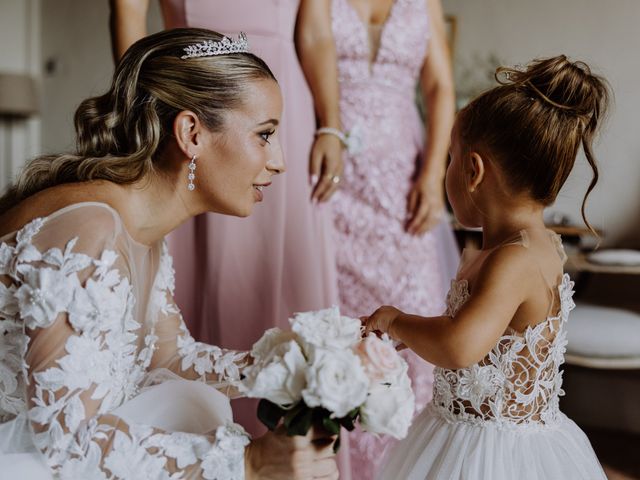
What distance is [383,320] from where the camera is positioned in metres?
1.48

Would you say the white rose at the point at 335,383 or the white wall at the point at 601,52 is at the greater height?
the white wall at the point at 601,52

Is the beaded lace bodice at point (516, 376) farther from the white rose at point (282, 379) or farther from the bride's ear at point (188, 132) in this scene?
the bride's ear at point (188, 132)

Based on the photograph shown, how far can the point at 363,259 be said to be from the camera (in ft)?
8.04

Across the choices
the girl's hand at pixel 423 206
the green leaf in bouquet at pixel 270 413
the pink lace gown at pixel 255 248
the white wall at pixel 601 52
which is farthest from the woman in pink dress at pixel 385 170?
the white wall at pixel 601 52

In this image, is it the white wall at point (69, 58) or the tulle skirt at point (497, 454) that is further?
the white wall at point (69, 58)

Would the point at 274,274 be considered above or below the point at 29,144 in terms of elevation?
below

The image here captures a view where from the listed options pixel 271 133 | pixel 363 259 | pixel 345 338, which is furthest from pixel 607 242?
pixel 345 338

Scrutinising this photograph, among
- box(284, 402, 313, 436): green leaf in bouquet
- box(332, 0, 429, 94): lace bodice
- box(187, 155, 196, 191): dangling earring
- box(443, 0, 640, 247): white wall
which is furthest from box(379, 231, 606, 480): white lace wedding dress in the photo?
box(443, 0, 640, 247): white wall

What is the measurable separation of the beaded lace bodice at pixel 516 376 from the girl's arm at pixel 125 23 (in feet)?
4.00

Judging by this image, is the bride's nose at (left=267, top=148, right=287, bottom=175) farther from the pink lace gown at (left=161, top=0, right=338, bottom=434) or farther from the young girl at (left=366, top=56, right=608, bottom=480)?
the pink lace gown at (left=161, top=0, right=338, bottom=434)

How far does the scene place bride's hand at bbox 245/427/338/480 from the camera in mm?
1162

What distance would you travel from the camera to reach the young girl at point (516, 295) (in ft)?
4.72

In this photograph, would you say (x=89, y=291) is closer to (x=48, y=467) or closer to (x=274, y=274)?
(x=48, y=467)

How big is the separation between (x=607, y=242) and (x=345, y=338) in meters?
3.38
